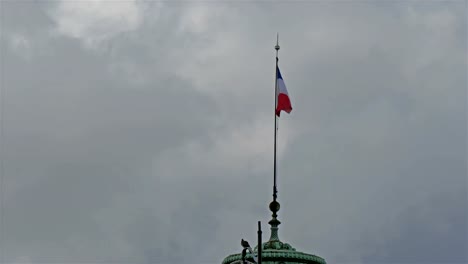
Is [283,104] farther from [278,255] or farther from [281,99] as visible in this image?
[278,255]

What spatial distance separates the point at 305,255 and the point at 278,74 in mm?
13339

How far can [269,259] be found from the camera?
7856 centimetres

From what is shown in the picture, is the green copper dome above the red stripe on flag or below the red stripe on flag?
below

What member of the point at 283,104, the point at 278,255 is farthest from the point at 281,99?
the point at 278,255

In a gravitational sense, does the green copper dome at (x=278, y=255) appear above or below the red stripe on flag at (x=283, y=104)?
below

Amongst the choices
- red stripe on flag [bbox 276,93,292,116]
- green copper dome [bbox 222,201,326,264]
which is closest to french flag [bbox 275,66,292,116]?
red stripe on flag [bbox 276,93,292,116]

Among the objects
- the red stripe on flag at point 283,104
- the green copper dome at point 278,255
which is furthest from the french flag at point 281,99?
the green copper dome at point 278,255

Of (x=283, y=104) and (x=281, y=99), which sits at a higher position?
(x=281, y=99)

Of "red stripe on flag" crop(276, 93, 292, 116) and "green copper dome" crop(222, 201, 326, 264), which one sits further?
"red stripe on flag" crop(276, 93, 292, 116)

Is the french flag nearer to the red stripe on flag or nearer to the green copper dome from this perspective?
the red stripe on flag

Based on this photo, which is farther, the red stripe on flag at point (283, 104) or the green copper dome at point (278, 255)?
the red stripe on flag at point (283, 104)

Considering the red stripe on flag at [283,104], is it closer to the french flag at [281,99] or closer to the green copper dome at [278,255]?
the french flag at [281,99]

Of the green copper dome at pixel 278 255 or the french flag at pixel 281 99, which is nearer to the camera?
the green copper dome at pixel 278 255

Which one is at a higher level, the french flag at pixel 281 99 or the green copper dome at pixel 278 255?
the french flag at pixel 281 99
